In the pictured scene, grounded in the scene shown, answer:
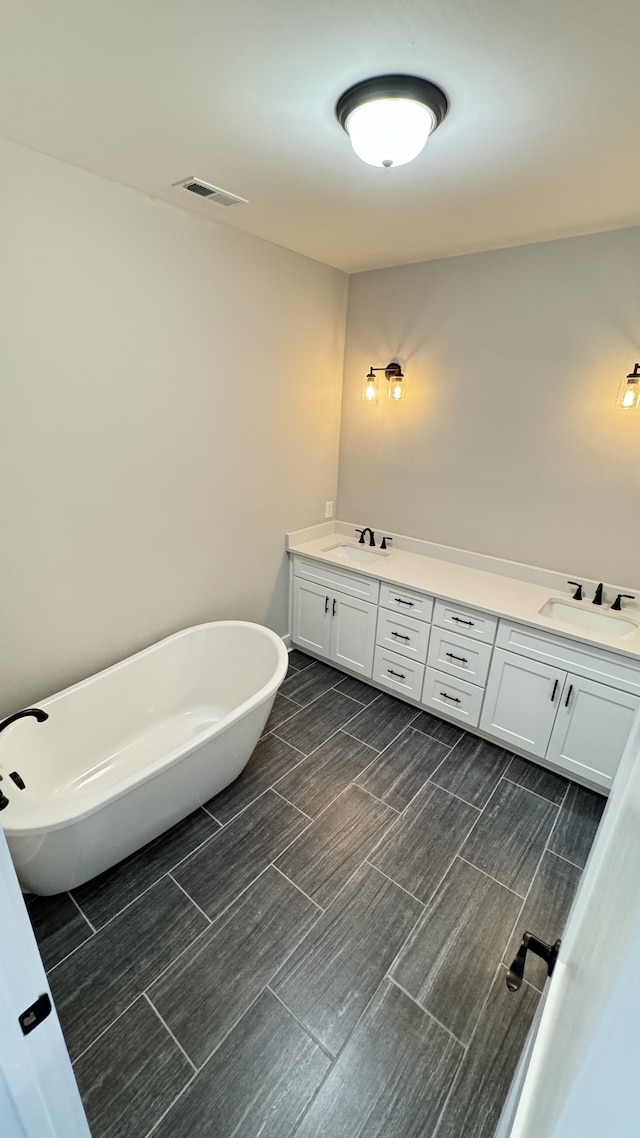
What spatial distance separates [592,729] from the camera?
2197 millimetres

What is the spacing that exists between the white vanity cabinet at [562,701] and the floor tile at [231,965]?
54.2 inches

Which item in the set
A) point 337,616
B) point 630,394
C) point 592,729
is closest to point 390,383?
point 630,394

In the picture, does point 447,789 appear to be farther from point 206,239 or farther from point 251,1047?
point 206,239

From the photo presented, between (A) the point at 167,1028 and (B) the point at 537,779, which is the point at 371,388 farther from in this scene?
(A) the point at 167,1028

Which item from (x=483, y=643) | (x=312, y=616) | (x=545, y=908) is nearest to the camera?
(x=545, y=908)

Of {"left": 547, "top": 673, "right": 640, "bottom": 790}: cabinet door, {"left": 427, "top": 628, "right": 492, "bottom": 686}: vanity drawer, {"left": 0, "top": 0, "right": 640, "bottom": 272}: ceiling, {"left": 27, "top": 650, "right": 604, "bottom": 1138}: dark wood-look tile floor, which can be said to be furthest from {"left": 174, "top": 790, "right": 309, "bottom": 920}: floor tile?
{"left": 0, "top": 0, "right": 640, "bottom": 272}: ceiling

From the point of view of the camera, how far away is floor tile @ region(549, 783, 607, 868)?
6.62ft

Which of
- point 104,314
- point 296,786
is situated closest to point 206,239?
point 104,314

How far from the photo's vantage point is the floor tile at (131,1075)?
3.95ft

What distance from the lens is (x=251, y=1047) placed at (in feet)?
4.45

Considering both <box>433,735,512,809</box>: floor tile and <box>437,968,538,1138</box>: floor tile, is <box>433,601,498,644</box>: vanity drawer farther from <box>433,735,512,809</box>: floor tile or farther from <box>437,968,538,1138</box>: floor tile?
<box>437,968,538,1138</box>: floor tile

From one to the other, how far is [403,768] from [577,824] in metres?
0.83

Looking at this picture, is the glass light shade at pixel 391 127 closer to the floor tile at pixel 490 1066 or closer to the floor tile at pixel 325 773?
the floor tile at pixel 325 773

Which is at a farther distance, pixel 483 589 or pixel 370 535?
pixel 370 535
